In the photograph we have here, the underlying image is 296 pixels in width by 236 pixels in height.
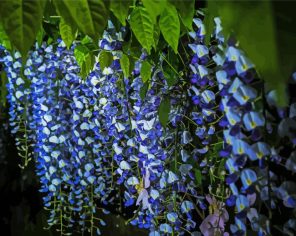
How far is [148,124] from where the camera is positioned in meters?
1.44

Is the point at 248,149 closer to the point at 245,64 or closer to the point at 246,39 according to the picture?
the point at 245,64

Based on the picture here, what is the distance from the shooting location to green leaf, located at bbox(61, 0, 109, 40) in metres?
0.65

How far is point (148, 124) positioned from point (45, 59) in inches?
34.0

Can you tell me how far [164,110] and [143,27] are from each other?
0.35 metres

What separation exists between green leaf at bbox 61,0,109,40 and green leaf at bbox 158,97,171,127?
0.62m

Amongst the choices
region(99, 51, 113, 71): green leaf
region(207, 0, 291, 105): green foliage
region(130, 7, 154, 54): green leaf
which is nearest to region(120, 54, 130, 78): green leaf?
region(99, 51, 113, 71): green leaf

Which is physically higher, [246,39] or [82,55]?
[82,55]

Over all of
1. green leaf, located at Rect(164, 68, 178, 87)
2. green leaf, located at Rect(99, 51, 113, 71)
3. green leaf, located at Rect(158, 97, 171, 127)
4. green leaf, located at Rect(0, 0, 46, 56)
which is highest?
green leaf, located at Rect(99, 51, 113, 71)

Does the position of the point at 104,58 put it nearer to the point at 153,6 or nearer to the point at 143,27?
the point at 143,27

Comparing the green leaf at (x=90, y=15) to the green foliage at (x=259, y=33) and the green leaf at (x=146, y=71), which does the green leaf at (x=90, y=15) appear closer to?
the green foliage at (x=259, y=33)

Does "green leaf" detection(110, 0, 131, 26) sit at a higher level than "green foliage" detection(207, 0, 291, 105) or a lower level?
higher

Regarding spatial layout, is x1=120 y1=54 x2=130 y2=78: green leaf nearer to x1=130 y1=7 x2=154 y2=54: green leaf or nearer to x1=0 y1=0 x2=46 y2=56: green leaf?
x1=130 y1=7 x2=154 y2=54: green leaf

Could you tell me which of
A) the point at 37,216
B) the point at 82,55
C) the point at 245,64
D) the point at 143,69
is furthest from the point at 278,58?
the point at 37,216

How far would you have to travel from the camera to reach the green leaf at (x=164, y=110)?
1271 millimetres
